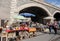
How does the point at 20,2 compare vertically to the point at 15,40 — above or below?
above

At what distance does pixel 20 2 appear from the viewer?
35.7m

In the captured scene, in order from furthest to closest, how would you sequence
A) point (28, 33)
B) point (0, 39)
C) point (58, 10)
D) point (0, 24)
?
point (58, 10) < point (0, 24) < point (28, 33) < point (0, 39)

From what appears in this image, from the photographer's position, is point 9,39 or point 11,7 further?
point 11,7

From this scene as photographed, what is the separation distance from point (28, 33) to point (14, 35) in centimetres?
287

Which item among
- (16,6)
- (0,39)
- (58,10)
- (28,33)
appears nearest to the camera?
(0,39)

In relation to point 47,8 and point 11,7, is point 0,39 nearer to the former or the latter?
point 11,7

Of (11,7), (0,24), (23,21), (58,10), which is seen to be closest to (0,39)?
(0,24)

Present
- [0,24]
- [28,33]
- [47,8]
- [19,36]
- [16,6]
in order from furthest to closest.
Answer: [47,8] → [16,6] → [0,24] → [28,33] → [19,36]

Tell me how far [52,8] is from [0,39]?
30910mm

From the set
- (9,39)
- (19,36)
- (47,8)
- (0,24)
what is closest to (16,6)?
(0,24)

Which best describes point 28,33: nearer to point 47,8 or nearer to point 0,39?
point 0,39

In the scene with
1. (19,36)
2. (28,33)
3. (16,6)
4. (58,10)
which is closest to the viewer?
(19,36)

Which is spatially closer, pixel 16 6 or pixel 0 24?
pixel 0 24

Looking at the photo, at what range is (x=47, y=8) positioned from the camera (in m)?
44.9
